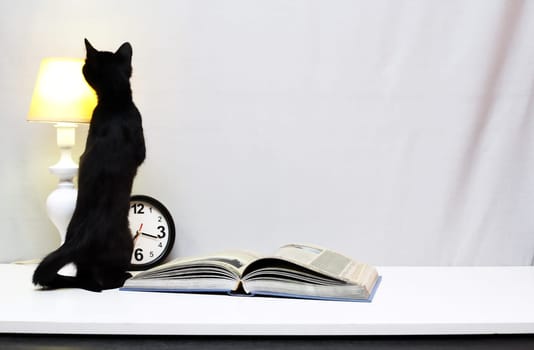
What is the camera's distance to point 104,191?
1204mm

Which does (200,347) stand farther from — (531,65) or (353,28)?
(531,65)

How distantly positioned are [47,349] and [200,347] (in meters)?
0.24

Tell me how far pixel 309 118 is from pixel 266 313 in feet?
2.37

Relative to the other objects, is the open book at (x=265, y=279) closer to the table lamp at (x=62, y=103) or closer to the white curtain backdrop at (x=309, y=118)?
the table lamp at (x=62, y=103)

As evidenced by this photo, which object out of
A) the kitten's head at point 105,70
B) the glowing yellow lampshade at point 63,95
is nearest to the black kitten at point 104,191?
the kitten's head at point 105,70

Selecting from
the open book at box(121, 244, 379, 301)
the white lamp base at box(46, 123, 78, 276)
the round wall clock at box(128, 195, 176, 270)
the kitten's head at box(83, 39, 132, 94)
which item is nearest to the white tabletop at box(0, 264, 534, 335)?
the open book at box(121, 244, 379, 301)

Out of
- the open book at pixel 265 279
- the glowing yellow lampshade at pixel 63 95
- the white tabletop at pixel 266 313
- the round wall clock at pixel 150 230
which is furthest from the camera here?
the round wall clock at pixel 150 230

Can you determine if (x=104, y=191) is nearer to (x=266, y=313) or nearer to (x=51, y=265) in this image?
(x=51, y=265)

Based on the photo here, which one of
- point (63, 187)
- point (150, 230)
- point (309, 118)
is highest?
point (309, 118)

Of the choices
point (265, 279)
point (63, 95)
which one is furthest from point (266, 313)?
point (63, 95)

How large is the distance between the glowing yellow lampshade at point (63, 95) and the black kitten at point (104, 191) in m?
0.13

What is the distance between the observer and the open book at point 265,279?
1147 millimetres

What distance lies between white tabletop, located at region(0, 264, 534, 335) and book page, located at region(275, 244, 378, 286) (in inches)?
1.9

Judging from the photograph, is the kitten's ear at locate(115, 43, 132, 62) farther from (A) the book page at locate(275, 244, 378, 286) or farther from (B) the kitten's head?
(A) the book page at locate(275, 244, 378, 286)
